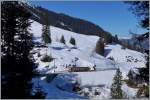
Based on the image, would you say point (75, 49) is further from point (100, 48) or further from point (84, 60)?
point (84, 60)

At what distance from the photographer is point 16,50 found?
1244 centimetres

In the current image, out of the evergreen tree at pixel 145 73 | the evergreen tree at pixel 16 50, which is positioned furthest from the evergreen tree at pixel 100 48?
the evergreen tree at pixel 145 73

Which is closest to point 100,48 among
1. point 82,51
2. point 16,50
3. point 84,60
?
point 82,51

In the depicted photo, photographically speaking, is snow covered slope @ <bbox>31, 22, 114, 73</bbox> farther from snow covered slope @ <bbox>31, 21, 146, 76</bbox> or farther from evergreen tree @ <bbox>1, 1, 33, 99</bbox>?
evergreen tree @ <bbox>1, 1, 33, 99</bbox>

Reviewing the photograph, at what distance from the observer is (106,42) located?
10138cm

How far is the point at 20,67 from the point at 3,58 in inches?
22.5

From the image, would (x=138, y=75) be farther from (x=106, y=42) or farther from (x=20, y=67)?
(x=106, y=42)

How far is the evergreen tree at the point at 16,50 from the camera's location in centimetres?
1098

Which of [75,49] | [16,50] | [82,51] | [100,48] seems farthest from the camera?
[100,48]

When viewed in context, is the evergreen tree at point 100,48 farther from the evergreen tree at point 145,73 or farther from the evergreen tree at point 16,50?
the evergreen tree at point 145,73

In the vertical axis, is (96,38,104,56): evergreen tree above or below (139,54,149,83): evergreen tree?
above

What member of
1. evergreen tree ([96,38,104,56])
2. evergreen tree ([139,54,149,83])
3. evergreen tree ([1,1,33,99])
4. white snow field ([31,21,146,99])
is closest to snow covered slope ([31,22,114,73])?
white snow field ([31,21,146,99])

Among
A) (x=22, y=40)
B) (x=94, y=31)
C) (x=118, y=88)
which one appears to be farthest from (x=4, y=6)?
(x=94, y=31)

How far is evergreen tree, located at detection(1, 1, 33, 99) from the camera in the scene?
1098cm
